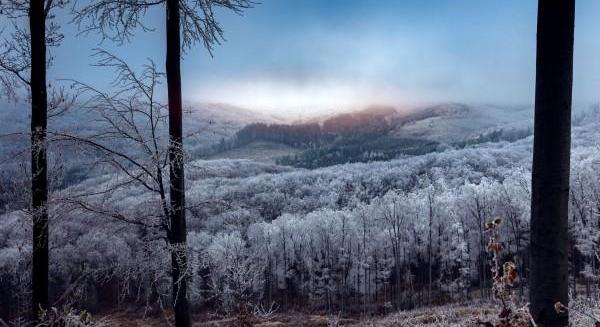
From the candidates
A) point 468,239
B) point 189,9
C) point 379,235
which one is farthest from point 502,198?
point 189,9

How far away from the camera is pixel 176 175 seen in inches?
256

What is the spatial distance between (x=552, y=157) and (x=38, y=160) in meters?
6.35

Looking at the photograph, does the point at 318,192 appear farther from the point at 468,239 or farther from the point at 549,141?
the point at 549,141

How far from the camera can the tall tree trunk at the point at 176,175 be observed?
6.63m

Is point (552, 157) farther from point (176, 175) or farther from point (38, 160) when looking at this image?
point (38, 160)

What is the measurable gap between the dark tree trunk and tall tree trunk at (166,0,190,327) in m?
4.21

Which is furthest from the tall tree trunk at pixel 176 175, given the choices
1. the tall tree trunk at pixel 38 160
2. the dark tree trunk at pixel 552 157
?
the dark tree trunk at pixel 552 157

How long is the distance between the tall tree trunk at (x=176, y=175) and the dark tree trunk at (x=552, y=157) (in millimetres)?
4214

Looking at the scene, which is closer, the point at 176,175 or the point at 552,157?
the point at 552,157

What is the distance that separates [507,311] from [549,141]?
1.66 meters

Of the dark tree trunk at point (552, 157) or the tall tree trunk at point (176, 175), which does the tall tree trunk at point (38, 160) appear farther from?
the dark tree trunk at point (552, 157)

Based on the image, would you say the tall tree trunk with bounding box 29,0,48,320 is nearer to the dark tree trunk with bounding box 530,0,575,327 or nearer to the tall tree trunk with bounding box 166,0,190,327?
the tall tree trunk with bounding box 166,0,190,327

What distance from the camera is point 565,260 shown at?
3.87m

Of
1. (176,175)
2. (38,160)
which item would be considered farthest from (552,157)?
(38,160)
